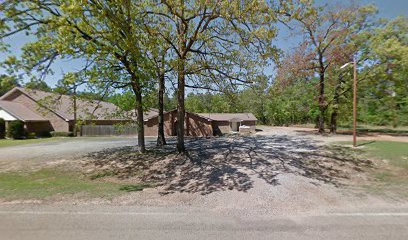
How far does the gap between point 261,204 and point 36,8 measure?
33.5 ft

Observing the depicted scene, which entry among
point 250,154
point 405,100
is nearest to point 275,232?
point 250,154

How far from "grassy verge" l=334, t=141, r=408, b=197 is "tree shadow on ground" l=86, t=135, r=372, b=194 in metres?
0.59

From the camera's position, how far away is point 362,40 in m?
20.1

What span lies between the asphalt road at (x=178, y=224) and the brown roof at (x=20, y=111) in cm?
2605

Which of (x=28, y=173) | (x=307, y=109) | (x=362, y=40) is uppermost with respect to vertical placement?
(x=362, y=40)

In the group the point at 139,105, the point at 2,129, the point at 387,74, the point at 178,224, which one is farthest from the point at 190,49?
the point at 2,129

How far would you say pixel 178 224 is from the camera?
4.26m

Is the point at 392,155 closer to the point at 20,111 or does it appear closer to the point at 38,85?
the point at 38,85

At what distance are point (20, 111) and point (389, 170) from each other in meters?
35.4

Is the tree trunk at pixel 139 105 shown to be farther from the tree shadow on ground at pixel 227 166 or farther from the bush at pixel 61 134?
the bush at pixel 61 134

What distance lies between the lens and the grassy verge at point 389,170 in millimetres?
6637

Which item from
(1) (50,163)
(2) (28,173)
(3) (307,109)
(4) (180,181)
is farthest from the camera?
(3) (307,109)

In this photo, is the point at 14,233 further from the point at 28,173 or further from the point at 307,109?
the point at 307,109

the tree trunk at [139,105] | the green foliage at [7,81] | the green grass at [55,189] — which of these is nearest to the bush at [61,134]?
the tree trunk at [139,105]
